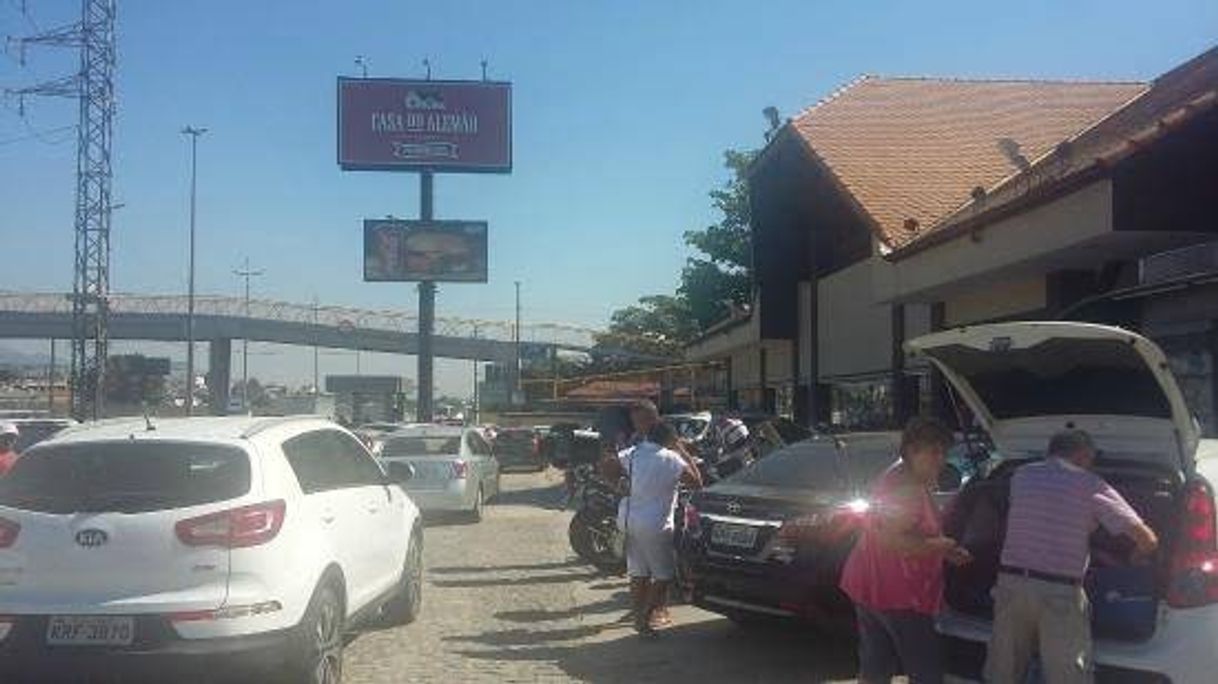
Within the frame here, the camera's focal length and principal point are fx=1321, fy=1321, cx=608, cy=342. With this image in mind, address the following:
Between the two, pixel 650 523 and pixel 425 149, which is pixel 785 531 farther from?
pixel 425 149

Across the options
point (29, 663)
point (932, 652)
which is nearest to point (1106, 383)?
point (932, 652)

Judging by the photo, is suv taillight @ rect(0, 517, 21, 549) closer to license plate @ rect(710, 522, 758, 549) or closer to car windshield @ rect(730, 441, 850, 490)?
license plate @ rect(710, 522, 758, 549)

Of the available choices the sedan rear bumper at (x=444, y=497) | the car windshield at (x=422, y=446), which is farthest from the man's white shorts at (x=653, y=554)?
the car windshield at (x=422, y=446)

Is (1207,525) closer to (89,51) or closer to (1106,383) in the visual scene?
(1106,383)

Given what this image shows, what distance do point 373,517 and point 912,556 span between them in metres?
4.28

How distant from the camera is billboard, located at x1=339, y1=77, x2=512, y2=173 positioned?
41.1 metres

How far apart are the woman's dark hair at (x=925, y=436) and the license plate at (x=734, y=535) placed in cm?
243

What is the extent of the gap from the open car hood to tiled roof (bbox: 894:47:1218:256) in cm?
421

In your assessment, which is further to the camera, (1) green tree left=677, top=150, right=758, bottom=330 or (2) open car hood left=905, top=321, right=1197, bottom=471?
(1) green tree left=677, top=150, right=758, bottom=330

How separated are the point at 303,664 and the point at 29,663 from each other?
1.35m

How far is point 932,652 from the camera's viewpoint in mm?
6023

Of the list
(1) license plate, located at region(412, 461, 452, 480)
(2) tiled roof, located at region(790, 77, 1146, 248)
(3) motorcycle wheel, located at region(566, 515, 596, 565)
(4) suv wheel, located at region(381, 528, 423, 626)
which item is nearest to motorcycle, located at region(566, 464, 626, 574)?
(3) motorcycle wheel, located at region(566, 515, 596, 565)

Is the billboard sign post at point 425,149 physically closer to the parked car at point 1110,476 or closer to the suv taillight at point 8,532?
the suv taillight at point 8,532

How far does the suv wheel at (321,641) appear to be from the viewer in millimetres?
7004
